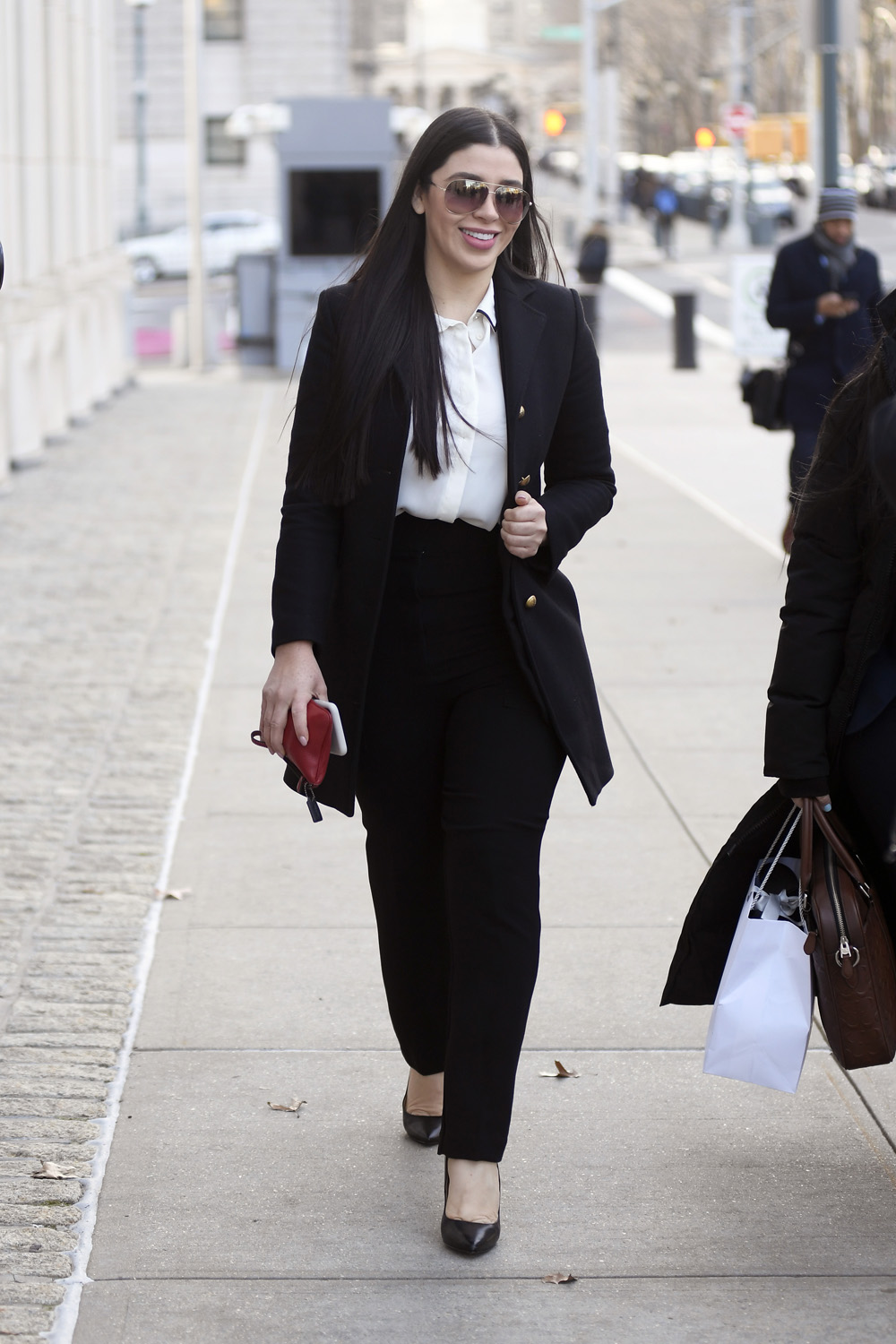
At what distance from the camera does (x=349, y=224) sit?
82.4ft

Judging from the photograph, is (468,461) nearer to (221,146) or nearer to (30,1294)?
(30,1294)

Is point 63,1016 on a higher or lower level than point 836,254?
lower

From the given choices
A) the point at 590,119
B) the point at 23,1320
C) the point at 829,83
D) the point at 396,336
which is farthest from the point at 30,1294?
the point at 590,119

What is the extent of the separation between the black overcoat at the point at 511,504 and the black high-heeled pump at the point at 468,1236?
74 cm

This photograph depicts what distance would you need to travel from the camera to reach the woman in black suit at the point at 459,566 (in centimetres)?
338

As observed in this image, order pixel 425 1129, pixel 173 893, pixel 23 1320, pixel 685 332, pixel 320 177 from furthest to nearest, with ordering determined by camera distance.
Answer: pixel 320 177 → pixel 685 332 → pixel 173 893 → pixel 425 1129 → pixel 23 1320

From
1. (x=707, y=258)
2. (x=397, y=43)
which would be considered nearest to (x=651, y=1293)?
(x=707, y=258)

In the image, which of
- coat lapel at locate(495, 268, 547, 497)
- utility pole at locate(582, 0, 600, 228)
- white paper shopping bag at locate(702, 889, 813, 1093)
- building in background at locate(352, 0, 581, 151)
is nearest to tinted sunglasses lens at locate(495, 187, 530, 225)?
coat lapel at locate(495, 268, 547, 497)

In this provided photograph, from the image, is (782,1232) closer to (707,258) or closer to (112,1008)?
(112,1008)

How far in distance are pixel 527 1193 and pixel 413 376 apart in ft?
4.98

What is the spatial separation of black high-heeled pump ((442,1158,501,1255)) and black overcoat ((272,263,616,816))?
2.43ft

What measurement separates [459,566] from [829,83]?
978cm

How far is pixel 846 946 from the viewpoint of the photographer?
3.32 m

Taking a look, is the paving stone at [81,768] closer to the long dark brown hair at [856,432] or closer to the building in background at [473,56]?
the long dark brown hair at [856,432]
